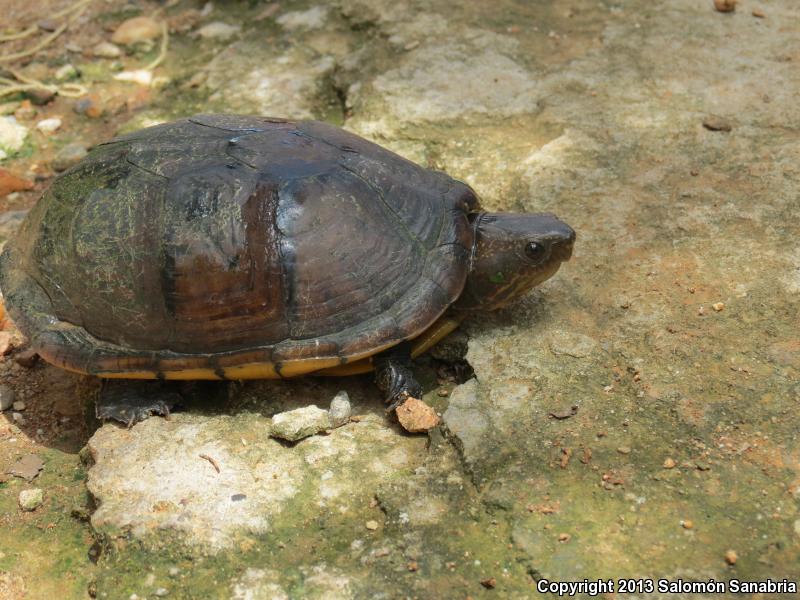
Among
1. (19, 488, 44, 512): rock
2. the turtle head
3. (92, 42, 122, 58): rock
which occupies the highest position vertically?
the turtle head

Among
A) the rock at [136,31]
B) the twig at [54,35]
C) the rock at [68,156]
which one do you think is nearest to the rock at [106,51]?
the rock at [136,31]

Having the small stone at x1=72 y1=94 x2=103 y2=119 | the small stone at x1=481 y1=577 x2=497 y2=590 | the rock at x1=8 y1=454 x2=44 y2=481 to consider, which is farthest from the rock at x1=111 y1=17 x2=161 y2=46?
the small stone at x1=481 y1=577 x2=497 y2=590

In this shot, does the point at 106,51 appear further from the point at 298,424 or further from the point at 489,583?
the point at 489,583

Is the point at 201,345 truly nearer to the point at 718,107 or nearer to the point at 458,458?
the point at 458,458

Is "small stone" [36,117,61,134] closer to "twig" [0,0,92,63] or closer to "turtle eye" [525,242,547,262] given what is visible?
"twig" [0,0,92,63]

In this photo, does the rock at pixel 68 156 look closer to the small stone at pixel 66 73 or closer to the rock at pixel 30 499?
the small stone at pixel 66 73

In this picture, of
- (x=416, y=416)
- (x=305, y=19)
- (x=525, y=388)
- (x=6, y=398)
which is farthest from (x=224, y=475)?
(x=305, y=19)

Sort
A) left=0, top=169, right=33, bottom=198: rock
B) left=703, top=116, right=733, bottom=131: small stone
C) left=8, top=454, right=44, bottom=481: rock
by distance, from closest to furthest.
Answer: left=8, top=454, right=44, bottom=481: rock, left=703, top=116, right=733, bottom=131: small stone, left=0, top=169, right=33, bottom=198: rock
